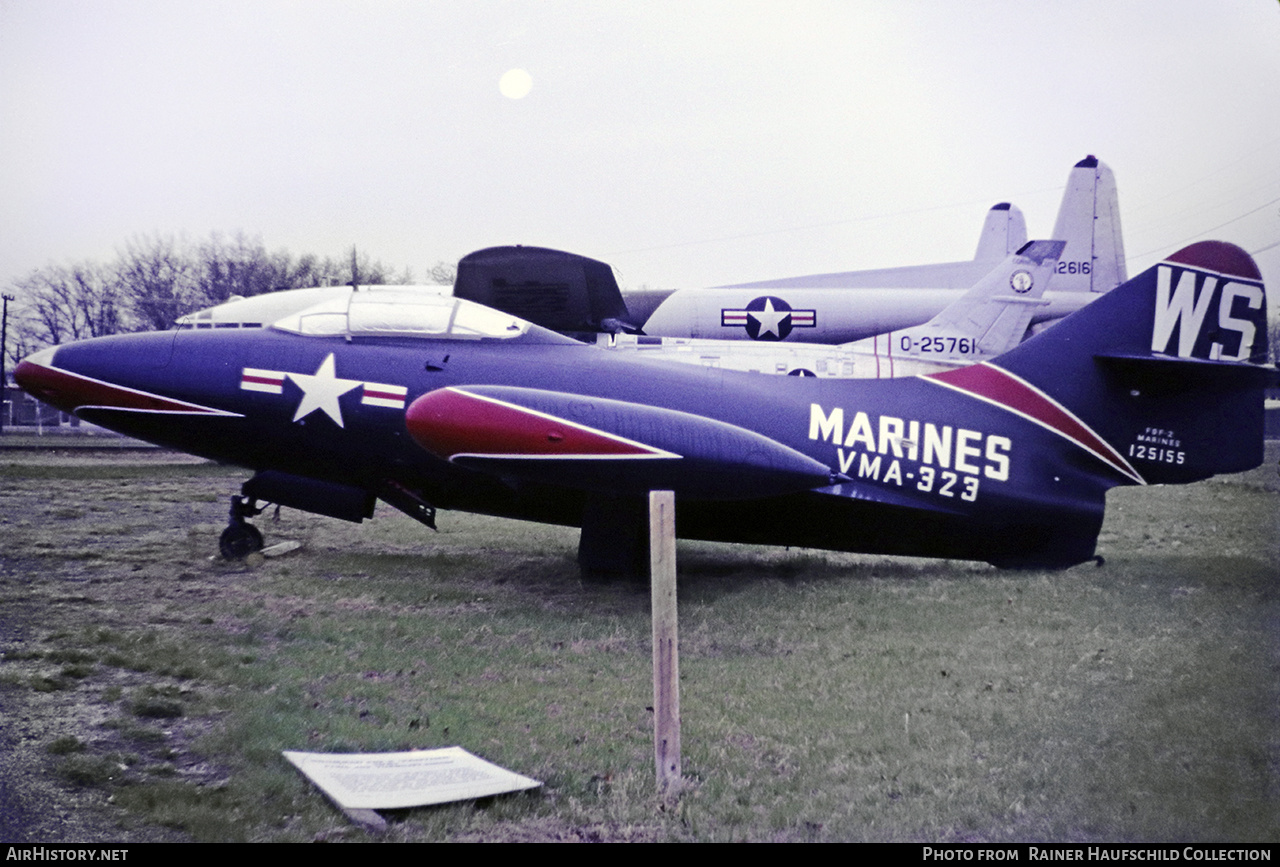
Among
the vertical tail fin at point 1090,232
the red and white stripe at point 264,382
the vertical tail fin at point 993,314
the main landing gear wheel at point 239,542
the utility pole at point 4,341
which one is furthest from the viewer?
the vertical tail fin at point 993,314

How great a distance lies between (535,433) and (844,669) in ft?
8.28

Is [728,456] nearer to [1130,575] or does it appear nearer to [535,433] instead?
[535,433]

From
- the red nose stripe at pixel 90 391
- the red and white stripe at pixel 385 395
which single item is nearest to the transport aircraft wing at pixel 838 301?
the red and white stripe at pixel 385 395

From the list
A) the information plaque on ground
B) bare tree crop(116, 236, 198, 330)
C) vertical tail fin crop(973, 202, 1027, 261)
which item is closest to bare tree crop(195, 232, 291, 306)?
bare tree crop(116, 236, 198, 330)

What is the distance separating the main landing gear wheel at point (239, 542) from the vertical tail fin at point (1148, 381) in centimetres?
635

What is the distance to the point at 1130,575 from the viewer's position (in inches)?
285

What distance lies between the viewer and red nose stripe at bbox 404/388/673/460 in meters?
5.80

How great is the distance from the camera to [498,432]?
229 inches

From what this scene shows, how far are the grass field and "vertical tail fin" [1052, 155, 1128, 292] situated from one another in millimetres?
4731

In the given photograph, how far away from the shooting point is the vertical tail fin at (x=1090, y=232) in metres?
11.1

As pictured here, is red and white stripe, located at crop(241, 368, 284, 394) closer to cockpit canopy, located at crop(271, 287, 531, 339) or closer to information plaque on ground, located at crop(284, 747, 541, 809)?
cockpit canopy, located at crop(271, 287, 531, 339)

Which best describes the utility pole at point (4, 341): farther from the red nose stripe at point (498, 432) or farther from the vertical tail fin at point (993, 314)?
the vertical tail fin at point (993, 314)
